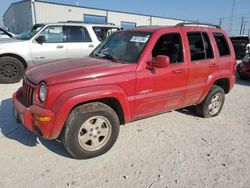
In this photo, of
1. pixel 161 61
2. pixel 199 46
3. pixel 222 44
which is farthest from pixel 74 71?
pixel 222 44

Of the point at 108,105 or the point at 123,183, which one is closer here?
the point at 123,183

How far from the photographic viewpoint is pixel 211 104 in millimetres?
4848

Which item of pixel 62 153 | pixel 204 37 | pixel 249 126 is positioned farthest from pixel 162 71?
pixel 249 126

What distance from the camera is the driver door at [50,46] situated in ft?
23.3

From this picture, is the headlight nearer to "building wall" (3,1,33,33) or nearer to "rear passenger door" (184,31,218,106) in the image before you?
"rear passenger door" (184,31,218,106)

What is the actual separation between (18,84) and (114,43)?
4.17 meters

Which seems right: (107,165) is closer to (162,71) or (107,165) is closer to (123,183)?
(123,183)

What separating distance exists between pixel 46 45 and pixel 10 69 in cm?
128

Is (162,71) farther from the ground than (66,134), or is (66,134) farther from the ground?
(162,71)

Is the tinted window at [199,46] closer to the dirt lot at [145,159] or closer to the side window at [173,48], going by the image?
the side window at [173,48]

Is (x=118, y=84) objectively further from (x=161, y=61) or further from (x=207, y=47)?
(x=207, y=47)

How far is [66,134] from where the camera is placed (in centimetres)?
299

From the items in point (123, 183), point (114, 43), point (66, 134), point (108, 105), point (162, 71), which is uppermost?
point (114, 43)

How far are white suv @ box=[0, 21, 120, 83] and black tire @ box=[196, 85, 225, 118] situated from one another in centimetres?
454
